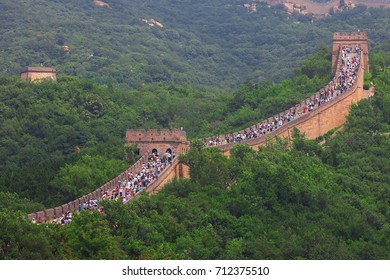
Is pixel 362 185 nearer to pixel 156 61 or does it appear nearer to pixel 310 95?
pixel 310 95

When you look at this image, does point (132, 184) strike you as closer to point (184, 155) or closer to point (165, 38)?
point (184, 155)

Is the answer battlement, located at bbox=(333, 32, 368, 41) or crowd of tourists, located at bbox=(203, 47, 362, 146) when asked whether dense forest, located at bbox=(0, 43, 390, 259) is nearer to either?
crowd of tourists, located at bbox=(203, 47, 362, 146)

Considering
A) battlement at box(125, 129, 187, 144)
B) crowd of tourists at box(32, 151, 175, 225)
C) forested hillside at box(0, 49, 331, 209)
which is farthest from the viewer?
forested hillside at box(0, 49, 331, 209)

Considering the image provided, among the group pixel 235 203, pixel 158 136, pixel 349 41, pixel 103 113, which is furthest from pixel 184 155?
pixel 103 113

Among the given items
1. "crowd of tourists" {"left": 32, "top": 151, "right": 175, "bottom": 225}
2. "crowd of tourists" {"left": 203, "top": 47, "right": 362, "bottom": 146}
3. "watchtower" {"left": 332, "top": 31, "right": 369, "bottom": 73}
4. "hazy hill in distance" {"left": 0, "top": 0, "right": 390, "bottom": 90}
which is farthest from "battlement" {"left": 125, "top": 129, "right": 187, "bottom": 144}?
"hazy hill in distance" {"left": 0, "top": 0, "right": 390, "bottom": 90}

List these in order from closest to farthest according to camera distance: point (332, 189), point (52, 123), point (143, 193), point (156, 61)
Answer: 1. point (143, 193)
2. point (332, 189)
3. point (52, 123)
4. point (156, 61)

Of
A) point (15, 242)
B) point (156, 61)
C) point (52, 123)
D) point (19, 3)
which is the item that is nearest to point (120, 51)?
point (156, 61)
